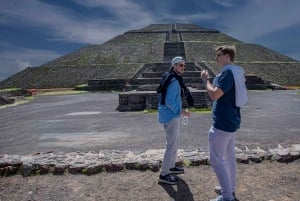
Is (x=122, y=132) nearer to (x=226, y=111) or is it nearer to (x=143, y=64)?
(x=226, y=111)

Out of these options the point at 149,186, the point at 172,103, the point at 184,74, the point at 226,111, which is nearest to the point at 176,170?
the point at 149,186

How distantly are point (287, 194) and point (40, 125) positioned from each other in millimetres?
11196

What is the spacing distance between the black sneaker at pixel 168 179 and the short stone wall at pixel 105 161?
71 centimetres

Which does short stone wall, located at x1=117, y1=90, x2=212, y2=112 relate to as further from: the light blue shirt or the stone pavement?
the light blue shirt

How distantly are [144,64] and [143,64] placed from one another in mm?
381

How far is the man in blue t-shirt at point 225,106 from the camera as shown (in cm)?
453

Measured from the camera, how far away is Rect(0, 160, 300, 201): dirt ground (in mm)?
5438

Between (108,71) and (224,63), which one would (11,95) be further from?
(224,63)

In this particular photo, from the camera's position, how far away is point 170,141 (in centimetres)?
583

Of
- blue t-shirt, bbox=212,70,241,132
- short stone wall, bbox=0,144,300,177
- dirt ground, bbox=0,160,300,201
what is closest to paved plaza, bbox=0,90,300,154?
short stone wall, bbox=0,144,300,177

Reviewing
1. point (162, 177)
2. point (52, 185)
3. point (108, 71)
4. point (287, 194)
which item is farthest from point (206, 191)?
point (108, 71)

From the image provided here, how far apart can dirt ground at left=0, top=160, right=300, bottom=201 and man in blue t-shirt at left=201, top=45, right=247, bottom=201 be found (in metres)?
0.75

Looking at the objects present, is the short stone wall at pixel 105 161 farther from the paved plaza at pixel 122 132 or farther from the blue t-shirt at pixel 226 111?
the blue t-shirt at pixel 226 111

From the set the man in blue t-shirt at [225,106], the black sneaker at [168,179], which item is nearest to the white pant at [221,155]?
the man in blue t-shirt at [225,106]
